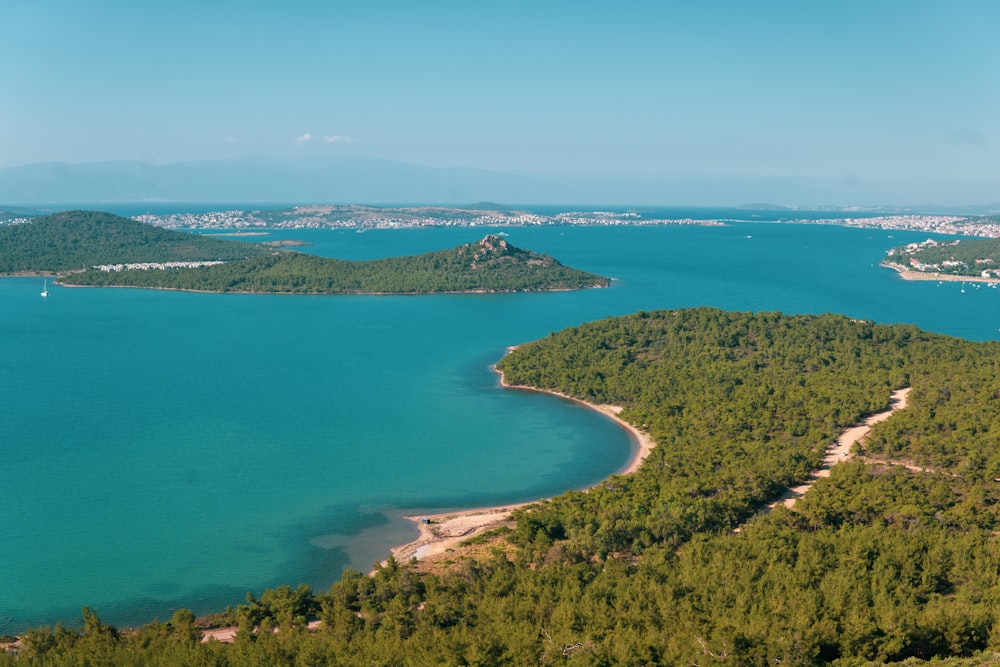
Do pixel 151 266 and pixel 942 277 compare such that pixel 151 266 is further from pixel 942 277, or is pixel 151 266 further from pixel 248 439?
pixel 942 277

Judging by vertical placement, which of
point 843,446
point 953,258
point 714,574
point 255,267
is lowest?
point 714,574

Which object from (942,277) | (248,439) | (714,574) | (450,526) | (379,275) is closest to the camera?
(714,574)

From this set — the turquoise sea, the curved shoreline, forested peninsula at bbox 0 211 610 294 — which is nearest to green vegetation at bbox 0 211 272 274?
forested peninsula at bbox 0 211 610 294

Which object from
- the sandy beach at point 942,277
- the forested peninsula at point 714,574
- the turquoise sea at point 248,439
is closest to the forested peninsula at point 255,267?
the turquoise sea at point 248,439

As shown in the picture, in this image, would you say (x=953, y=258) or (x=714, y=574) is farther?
(x=953, y=258)

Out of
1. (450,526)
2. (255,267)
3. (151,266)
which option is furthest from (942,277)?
(151,266)

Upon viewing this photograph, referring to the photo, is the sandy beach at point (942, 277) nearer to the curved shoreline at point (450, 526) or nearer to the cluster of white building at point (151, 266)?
the curved shoreline at point (450, 526)
